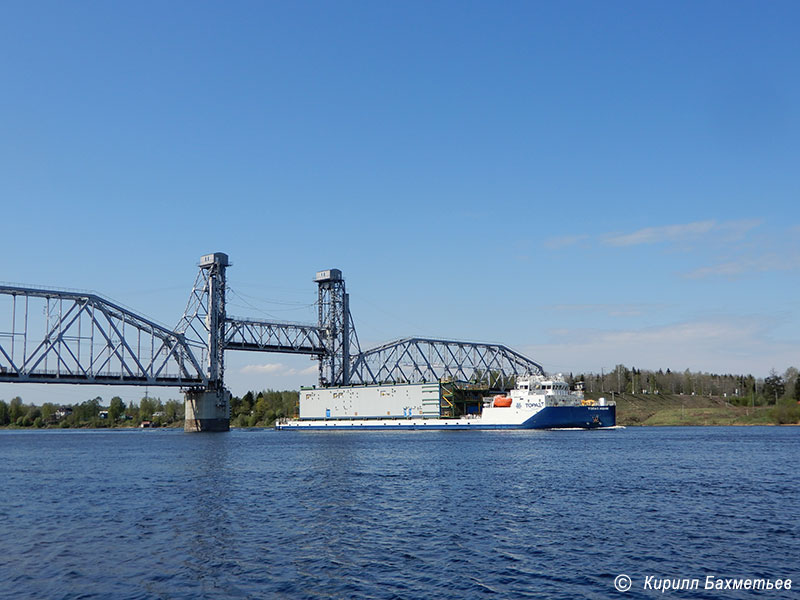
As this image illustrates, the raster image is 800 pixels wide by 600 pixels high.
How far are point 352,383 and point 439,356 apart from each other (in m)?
31.1

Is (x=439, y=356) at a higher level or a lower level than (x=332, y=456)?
higher

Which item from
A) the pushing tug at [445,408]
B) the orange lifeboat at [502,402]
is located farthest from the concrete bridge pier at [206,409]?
the orange lifeboat at [502,402]

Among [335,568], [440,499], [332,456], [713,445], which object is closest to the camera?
[335,568]

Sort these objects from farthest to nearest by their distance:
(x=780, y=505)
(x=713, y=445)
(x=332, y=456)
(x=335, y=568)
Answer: (x=713, y=445)
(x=332, y=456)
(x=780, y=505)
(x=335, y=568)

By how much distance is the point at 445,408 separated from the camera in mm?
152250

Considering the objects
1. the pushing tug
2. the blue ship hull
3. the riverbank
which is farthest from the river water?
the riverbank

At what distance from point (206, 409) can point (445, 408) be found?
49193mm

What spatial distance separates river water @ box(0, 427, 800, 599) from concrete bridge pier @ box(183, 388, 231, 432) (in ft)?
295

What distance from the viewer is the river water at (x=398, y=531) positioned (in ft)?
73.7

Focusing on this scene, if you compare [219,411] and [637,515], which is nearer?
[637,515]

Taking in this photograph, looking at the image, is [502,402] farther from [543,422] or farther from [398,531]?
[398,531]

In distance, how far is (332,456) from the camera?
75.3 m

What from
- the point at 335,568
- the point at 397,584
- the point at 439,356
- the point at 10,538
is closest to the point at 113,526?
the point at 10,538

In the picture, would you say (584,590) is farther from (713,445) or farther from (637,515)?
(713,445)
